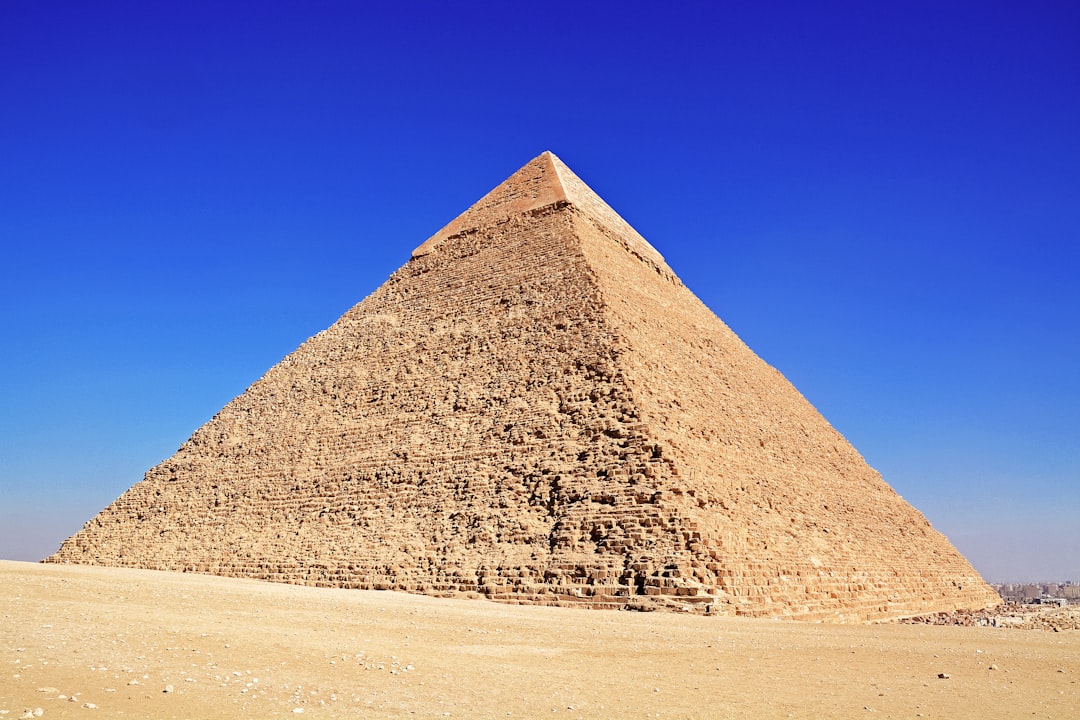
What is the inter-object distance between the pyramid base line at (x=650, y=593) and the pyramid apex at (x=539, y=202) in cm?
1451

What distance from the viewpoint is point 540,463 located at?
17.6m

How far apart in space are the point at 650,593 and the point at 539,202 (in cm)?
1733

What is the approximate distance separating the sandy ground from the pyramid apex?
1894cm

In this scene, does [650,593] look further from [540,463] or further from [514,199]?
[514,199]

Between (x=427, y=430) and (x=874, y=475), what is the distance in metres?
17.0

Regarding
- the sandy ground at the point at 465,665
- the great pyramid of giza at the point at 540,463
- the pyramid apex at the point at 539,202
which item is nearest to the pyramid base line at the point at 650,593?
the great pyramid of giza at the point at 540,463

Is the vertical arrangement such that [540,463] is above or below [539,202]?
below

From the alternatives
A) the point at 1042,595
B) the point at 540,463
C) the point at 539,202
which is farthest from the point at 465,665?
the point at 1042,595

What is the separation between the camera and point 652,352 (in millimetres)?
21500

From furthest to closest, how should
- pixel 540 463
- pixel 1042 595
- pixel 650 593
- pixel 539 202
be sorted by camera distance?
pixel 1042 595 → pixel 539 202 → pixel 540 463 → pixel 650 593

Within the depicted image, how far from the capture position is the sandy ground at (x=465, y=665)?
18.3ft

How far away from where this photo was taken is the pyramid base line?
13102 mm

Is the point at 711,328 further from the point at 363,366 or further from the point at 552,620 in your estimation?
the point at 552,620

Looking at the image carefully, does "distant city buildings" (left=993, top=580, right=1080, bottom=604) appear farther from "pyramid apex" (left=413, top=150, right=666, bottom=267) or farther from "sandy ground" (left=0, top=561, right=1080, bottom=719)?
"sandy ground" (left=0, top=561, right=1080, bottom=719)
